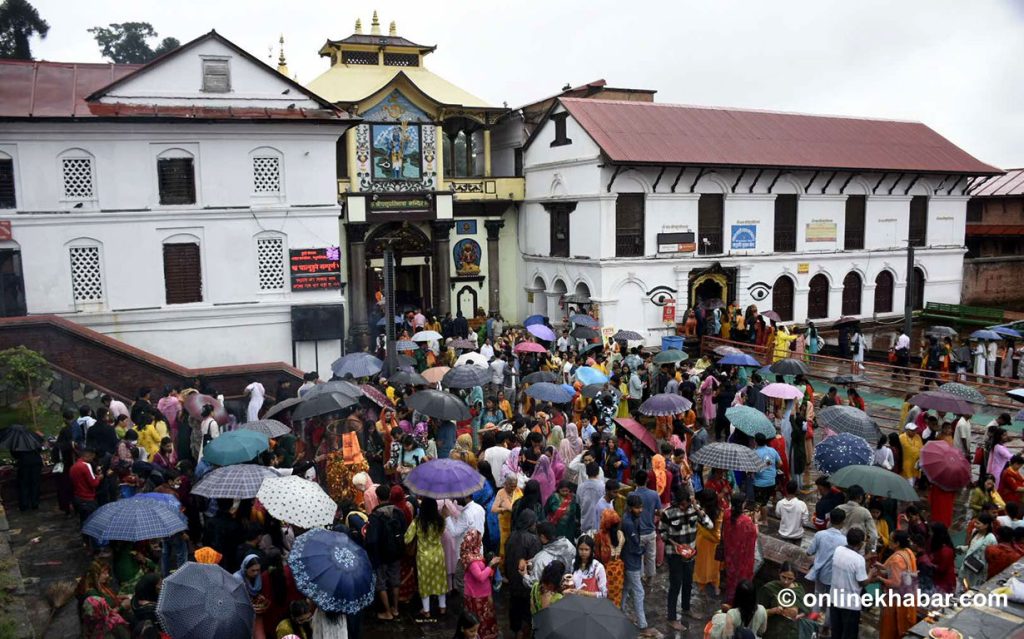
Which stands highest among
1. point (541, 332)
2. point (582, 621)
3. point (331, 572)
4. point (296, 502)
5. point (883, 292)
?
point (883, 292)

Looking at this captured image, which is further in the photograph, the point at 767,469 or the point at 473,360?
the point at 473,360

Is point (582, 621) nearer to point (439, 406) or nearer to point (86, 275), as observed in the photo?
point (439, 406)

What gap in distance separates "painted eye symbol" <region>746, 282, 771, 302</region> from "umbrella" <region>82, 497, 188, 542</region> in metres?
24.3

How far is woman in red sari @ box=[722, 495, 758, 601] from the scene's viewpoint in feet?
30.3

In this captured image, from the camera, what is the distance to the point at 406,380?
1533cm

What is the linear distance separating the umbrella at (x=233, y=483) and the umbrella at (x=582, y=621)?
167 inches

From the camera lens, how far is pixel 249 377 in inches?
808

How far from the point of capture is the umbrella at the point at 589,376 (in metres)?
15.6

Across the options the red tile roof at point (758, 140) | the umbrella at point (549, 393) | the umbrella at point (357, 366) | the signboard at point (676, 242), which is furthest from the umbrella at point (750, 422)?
the signboard at point (676, 242)

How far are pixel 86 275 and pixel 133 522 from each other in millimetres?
14464

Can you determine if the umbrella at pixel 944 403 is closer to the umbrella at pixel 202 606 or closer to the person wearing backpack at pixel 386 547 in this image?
the person wearing backpack at pixel 386 547

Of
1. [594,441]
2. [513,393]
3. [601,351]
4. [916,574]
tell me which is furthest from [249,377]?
[916,574]

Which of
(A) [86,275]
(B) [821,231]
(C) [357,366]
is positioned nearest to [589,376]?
(C) [357,366]

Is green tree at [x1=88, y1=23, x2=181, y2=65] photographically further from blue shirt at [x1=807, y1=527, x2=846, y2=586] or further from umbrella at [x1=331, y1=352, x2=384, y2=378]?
blue shirt at [x1=807, y1=527, x2=846, y2=586]
